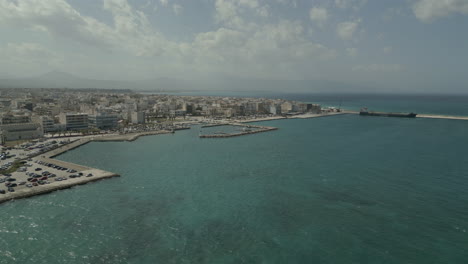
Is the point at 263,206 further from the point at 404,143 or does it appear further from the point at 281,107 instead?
the point at 281,107

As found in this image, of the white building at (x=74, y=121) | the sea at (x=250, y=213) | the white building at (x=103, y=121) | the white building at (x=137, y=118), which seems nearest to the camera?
the sea at (x=250, y=213)

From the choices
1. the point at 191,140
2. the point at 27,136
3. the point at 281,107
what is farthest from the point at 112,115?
Answer: the point at 281,107

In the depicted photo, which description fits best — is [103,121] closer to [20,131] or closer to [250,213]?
[20,131]

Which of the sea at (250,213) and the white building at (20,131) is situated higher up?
the white building at (20,131)

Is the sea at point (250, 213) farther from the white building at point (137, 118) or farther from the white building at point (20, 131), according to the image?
the white building at point (137, 118)

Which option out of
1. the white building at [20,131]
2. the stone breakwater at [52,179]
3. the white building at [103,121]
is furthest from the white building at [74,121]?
the stone breakwater at [52,179]

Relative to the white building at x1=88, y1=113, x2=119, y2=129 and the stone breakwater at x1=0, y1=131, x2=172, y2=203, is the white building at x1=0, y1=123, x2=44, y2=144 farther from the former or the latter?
the white building at x1=88, y1=113, x2=119, y2=129

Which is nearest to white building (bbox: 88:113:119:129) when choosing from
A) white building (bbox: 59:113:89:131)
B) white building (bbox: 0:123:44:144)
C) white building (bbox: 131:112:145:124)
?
white building (bbox: 59:113:89:131)
